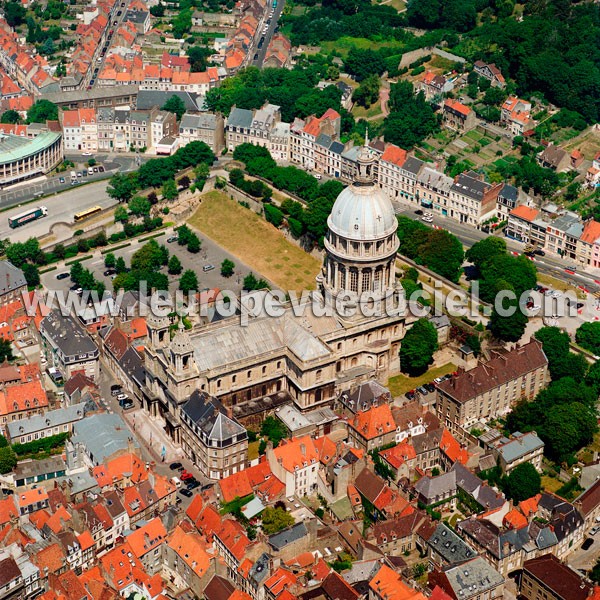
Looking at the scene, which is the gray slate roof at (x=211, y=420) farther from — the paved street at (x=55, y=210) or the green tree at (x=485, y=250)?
the paved street at (x=55, y=210)

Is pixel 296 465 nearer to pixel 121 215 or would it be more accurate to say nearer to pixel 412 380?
pixel 412 380

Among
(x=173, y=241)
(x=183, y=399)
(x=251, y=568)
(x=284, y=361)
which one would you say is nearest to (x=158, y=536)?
Result: (x=251, y=568)

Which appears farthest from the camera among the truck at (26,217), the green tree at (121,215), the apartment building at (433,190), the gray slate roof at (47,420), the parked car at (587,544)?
the apartment building at (433,190)

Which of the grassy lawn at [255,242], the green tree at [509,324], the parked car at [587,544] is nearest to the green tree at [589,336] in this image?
the green tree at [509,324]

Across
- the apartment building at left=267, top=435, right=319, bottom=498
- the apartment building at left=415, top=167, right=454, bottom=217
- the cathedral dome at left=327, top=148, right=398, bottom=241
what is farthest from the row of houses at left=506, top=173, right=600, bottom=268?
the apartment building at left=267, top=435, right=319, bottom=498

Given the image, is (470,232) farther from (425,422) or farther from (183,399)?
(183,399)
